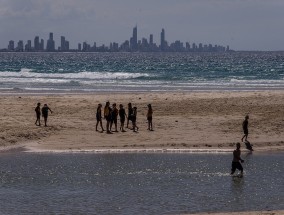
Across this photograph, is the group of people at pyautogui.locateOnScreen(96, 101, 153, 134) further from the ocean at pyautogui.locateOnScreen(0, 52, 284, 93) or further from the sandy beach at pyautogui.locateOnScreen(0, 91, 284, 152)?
the ocean at pyautogui.locateOnScreen(0, 52, 284, 93)

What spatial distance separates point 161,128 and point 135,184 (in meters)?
11.1

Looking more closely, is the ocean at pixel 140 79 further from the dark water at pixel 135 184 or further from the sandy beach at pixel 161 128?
the dark water at pixel 135 184

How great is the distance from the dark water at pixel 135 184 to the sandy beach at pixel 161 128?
1918 millimetres

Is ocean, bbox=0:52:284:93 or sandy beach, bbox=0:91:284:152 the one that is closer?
sandy beach, bbox=0:91:284:152

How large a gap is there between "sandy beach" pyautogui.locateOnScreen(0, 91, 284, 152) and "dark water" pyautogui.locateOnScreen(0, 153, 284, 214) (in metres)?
1.92

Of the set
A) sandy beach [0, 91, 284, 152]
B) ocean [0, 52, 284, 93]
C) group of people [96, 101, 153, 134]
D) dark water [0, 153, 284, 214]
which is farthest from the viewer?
ocean [0, 52, 284, 93]

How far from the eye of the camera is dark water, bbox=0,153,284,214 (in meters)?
17.4

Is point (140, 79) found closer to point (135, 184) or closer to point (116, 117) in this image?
point (116, 117)

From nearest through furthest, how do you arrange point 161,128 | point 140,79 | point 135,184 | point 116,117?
1. point 135,184
2. point 116,117
3. point 161,128
4. point 140,79

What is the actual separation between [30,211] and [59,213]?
2.73 ft

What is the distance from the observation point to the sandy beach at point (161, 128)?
90.7 feet

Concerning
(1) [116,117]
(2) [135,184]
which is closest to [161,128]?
(1) [116,117]

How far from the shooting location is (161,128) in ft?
102

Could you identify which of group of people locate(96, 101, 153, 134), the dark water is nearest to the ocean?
group of people locate(96, 101, 153, 134)
